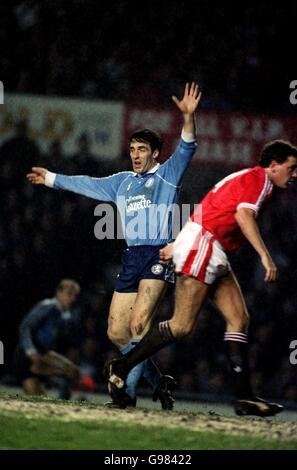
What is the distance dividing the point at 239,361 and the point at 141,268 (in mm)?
1161

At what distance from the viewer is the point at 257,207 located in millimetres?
7984

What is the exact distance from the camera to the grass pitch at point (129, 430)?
724cm

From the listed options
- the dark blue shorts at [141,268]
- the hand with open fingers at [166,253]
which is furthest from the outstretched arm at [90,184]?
the hand with open fingers at [166,253]

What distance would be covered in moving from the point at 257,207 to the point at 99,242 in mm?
8226

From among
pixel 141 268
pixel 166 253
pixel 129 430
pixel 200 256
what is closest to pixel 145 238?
pixel 141 268

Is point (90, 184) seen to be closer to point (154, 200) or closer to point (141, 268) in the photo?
point (154, 200)

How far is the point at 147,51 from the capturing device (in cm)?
1842

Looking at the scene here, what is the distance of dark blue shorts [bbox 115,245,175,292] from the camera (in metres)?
8.81

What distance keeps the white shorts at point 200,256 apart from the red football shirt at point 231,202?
0.23ft

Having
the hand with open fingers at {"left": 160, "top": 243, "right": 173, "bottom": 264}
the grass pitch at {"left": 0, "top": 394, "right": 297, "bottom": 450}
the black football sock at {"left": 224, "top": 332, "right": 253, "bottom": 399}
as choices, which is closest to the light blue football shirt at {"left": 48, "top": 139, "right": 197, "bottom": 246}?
the hand with open fingers at {"left": 160, "top": 243, "right": 173, "bottom": 264}

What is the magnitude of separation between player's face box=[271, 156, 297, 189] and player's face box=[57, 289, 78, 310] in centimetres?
554

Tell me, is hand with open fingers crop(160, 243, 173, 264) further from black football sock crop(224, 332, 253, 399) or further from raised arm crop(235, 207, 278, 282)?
black football sock crop(224, 332, 253, 399)

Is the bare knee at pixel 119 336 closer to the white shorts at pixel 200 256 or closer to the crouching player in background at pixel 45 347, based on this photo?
the white shorts at pixel 200 256
